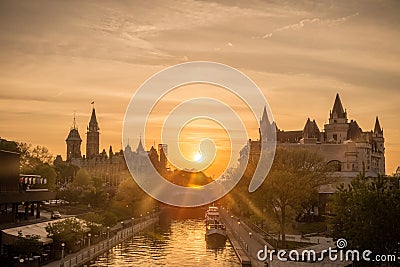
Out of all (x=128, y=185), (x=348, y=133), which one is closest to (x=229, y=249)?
(x=128, y=185)

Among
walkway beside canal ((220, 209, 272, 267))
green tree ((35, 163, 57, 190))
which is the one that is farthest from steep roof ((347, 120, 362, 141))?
green tree ((35, 163, 57, 190))

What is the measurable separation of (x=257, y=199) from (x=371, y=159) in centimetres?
10267

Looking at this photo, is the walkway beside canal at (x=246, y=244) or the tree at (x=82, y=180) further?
the tree at (x=82, y=180)

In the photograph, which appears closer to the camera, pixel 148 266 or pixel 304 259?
pixel 304 259

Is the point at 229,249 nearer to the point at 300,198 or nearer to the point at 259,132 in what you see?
the point at 300,198

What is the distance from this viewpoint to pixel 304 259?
138 ft

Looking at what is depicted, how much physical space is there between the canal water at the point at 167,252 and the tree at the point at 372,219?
16488mm

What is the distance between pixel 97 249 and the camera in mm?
56656

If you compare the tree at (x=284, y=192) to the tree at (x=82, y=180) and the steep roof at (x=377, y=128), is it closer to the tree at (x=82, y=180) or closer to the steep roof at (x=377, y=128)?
the tree at (x=82, y=180)

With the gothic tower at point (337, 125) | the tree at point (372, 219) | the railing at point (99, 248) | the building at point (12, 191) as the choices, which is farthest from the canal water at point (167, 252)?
the gothic tower at point (337, 125)

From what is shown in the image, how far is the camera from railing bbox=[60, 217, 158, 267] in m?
47.2

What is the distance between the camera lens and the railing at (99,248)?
47.2 metres

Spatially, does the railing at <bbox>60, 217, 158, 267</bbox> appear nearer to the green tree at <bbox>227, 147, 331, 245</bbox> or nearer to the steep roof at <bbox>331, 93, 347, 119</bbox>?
the green tree at <bbox>227, 147, 331, 245</bbox>

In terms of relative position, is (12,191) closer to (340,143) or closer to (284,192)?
(284,192)
